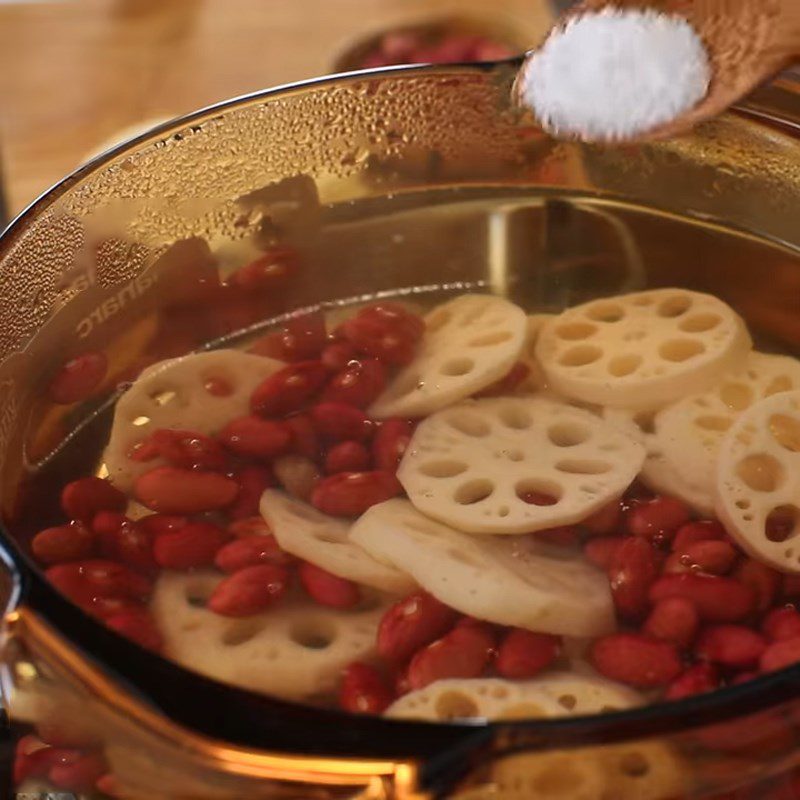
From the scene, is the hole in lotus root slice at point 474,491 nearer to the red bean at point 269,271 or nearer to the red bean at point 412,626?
the red bean at point 412,626

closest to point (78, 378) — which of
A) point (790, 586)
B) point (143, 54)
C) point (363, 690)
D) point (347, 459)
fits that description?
point (347, 459)

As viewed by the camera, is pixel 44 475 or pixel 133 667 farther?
pixel 44 475

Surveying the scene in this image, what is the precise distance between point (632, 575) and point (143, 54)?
0.88 m

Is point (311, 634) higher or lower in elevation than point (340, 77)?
A: lower

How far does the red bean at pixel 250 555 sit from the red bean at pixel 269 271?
0.72 feet

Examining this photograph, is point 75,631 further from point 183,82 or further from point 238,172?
point 183,82

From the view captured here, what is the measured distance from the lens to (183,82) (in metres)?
1.18

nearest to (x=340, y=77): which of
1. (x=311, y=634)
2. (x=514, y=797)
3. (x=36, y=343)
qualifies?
(x=36, y=343)

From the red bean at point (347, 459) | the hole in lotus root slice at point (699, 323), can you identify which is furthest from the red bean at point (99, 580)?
the hole in lotus root slice at point (699, 323)

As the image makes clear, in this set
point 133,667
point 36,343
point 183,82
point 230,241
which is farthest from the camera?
point 183,82

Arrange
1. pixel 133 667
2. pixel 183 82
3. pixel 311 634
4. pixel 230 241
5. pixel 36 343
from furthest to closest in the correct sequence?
pixel 183 82 → pixel 230 241 → pixel 36 343 → pixel 311 634 → pixel 133 667

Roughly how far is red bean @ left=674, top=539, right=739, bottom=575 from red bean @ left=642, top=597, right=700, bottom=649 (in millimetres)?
30

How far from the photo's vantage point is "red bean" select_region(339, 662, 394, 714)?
465 mm

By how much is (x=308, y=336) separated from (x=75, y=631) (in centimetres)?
32
